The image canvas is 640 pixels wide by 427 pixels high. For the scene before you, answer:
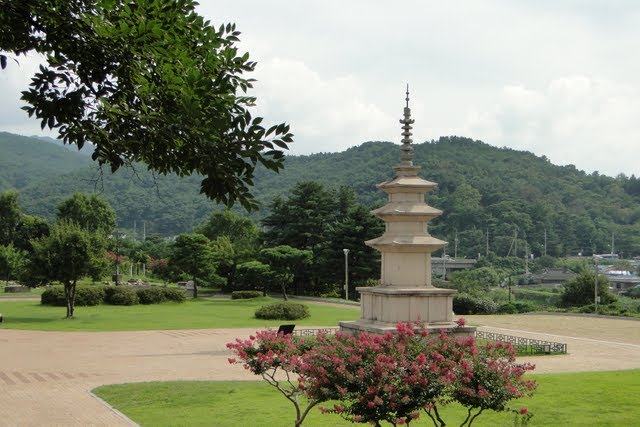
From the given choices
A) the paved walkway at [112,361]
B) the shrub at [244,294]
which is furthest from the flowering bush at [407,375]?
the shrub at [244,294]

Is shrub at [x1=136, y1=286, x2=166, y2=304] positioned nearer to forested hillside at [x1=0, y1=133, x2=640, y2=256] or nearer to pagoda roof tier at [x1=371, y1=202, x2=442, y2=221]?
pagoda roof tier at [x1=371, y1=202, x2=442, y2=221]

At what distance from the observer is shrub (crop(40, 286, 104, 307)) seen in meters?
44.8

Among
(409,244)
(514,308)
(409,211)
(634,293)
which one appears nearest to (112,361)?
(409,244)

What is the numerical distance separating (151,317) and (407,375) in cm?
3071

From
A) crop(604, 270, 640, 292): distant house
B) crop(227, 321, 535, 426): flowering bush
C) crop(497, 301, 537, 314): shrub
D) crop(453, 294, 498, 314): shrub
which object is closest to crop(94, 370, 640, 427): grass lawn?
crop(227, 321, 535, 426): flowering bush

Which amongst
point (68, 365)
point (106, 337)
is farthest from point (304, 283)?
point (68, 365)

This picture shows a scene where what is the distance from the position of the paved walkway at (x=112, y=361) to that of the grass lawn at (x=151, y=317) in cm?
248

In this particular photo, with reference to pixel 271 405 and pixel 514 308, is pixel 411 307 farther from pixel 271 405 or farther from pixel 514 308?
pixel 514 308

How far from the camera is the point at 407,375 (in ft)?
33.0

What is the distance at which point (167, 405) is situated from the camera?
1573cm

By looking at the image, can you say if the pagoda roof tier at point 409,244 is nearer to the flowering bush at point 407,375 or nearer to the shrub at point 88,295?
the flowering bush at point 407,375

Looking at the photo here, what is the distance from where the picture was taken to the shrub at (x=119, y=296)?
1836 inches

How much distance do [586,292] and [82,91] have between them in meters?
53.2

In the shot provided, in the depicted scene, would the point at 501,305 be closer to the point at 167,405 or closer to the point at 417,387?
the point at 167,405
